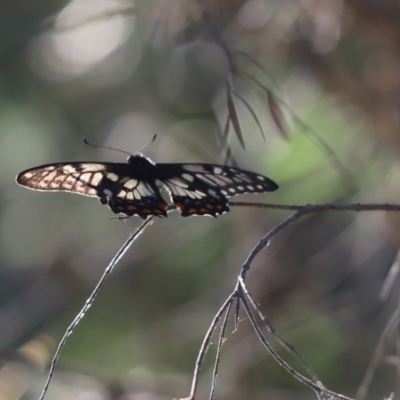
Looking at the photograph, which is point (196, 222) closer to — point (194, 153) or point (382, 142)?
point (194, 153)

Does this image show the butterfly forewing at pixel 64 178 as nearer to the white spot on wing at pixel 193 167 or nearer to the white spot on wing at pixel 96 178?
the white spot on wing at pixel 96 178

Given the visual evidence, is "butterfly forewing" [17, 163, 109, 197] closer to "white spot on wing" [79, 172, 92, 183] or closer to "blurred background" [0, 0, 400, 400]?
"white spot on wing" [79, 172, 92, 183]

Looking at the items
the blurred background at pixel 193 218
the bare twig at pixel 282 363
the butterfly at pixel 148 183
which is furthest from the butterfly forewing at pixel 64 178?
the bare twig at pixel 282 363

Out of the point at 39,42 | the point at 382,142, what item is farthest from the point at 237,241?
the point at 39,42

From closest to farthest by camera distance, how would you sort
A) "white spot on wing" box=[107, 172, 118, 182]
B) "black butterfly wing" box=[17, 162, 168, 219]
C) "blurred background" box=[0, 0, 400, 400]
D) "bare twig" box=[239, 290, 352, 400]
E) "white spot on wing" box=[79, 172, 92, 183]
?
"bare twig" box=[239, 290, 352, 400]
"black butterfly wing" box=[17, 162, 168, 219]
"white spot on wing" box=[79, 172, 92, 183]
"white spot on wing" box=[107, 172, 118, 182]
"blurred background" box=[0, 0, 400, 400]

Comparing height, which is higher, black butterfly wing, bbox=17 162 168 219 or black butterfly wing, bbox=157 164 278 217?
black butterfly wing, bbox=17 162 168 219

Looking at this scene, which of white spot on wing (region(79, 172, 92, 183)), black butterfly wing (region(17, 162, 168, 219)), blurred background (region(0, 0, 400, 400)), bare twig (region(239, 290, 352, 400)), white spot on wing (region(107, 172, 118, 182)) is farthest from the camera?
blurred background (region(0, 0, 400, 400))

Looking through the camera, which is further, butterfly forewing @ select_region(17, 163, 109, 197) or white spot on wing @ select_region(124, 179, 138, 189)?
white spot on wing @ select_region(124, 179, 138, 189)

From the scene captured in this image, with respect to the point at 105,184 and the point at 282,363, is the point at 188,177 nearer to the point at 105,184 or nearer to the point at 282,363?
the point at 105,184

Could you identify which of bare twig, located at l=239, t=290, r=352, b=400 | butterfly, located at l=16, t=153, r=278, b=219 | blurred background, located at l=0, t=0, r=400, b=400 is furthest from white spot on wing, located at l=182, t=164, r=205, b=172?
bare twig, located at l=239, t=290, r=352, b=400
